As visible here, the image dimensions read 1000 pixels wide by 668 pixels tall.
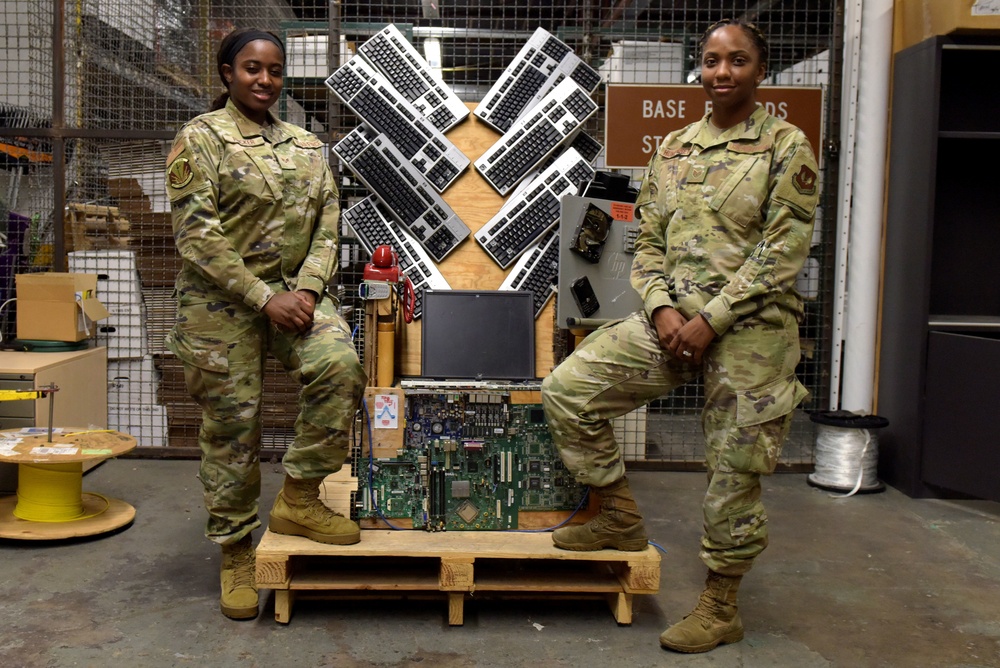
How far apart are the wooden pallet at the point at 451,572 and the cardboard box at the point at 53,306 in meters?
2.14

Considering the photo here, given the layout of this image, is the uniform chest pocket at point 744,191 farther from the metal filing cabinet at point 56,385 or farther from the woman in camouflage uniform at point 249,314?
the metal filing cabinet at point 56,385

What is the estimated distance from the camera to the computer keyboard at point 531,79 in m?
4.28

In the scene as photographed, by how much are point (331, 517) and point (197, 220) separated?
1.01m

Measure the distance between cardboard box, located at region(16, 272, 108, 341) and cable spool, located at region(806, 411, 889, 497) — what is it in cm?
365

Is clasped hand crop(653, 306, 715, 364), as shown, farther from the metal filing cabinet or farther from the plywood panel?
the metal filing cabinet

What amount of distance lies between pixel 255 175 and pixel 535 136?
1.71 meters

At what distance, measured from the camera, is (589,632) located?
112 inches

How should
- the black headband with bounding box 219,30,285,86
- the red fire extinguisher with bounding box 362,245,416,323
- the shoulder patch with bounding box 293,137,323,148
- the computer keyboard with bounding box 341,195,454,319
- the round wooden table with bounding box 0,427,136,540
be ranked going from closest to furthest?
the black headband with bounding box 219,30,285,86 → the shoulder patch with bounding box 293,137,323,148 → the red fire extinguisher with bounding box 362,245,416,323 → the round wooden table with bounding box 0,427,136,540 → the computer keyboard with bounding box 341,195,454,319

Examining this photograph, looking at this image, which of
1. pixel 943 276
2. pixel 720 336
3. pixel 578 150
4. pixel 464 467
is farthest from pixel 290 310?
pixel 943 276

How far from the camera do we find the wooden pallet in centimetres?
282

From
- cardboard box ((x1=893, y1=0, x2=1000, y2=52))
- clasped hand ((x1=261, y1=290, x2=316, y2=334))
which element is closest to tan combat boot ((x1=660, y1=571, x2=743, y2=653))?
clasped hand ((x1=261, y1=290, x2=316, y2=334))

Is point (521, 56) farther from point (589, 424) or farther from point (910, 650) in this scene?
point (910, 650)

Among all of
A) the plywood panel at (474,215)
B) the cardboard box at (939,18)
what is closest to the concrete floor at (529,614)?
the plywood panel at (474,215)

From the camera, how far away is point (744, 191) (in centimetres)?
268
